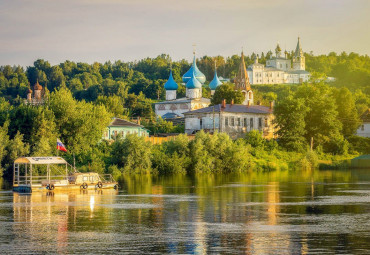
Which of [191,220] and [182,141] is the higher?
[182,141]

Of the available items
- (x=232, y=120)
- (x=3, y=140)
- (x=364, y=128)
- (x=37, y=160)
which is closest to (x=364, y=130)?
(x=364, y=128)

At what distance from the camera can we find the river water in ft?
83.3

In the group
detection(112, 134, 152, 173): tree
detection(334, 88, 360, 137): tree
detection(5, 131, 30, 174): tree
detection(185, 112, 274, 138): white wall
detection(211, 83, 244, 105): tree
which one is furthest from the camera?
detection(211, 83, 244, 105): tree

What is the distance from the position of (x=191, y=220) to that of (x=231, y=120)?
5652cm

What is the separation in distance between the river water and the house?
35.2 metres

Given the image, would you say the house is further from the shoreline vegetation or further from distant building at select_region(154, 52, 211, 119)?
distant building at select_region(154, 52, 211, 119)

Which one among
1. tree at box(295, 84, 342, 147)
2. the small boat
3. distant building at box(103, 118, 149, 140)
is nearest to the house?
tree at box(295, 84, 342, 147)

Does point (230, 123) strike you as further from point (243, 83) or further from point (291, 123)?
point (243, 83)

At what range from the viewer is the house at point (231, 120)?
87.5 meters

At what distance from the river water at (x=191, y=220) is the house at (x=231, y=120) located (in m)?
35.2

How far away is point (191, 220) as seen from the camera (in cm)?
3228

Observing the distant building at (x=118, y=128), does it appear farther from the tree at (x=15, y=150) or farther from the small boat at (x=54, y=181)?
the small boat at (x=54, y=181)

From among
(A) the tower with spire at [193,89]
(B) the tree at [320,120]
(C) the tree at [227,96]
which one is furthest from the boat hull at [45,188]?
(A) the tower with spire at [193,89]

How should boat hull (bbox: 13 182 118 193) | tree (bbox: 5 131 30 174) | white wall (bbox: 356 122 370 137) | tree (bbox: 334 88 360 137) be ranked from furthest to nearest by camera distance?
white wall (bbox: 356 122 370 137)
tree (bbox: 334 88 360 137)
tree (bbox: 5 131 30 174)
boat hull (bbox: 13 182 118 193)
